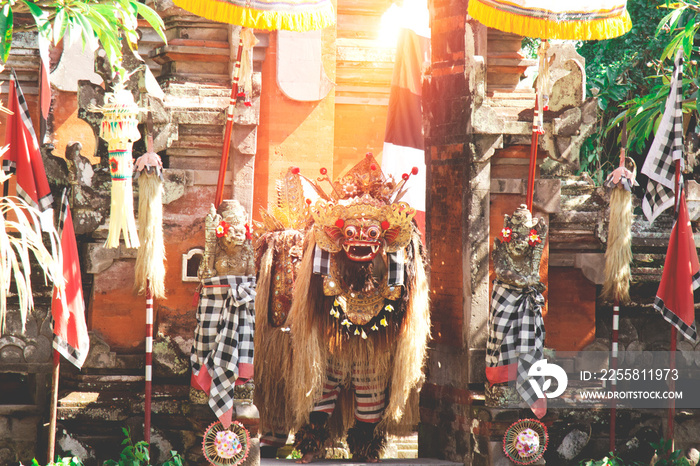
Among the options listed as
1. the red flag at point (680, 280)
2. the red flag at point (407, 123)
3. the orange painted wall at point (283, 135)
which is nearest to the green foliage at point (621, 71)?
the red flag at point (407, 123)

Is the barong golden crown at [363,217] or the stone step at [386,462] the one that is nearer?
the barong golden crown at [363,217]

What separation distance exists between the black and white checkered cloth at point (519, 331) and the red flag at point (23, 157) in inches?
138

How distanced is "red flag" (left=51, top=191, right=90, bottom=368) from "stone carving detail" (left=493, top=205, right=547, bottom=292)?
10.3 ft

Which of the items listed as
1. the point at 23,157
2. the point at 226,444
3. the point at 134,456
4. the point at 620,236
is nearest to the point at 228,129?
the point at 23,157

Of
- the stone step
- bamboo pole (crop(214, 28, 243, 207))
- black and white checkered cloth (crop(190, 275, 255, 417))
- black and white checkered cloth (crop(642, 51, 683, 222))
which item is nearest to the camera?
black and white checkered cloth (crop(190, 275, 255, 417))

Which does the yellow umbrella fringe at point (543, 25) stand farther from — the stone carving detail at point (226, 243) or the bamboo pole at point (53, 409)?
the bamboo pole at point (53, 409)

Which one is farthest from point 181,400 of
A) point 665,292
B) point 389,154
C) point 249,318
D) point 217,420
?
point 665,292

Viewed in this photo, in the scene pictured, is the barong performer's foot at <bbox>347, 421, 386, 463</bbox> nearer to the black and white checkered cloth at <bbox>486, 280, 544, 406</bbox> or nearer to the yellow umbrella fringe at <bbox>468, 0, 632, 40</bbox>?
the black and white checkered cloth at <bbox>486, 280, 544, 406</bbox>

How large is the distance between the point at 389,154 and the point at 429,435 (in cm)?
273

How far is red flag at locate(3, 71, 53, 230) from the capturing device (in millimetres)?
6523

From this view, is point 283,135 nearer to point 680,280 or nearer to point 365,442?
point 365,442

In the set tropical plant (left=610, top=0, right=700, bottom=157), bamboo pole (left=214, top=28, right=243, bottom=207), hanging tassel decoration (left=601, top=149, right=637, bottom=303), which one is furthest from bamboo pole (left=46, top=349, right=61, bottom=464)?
tropical plant (left=610, top=0, right=700, bottom=157)

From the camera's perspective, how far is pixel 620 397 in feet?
25.5

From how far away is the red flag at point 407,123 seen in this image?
8.80 meters
